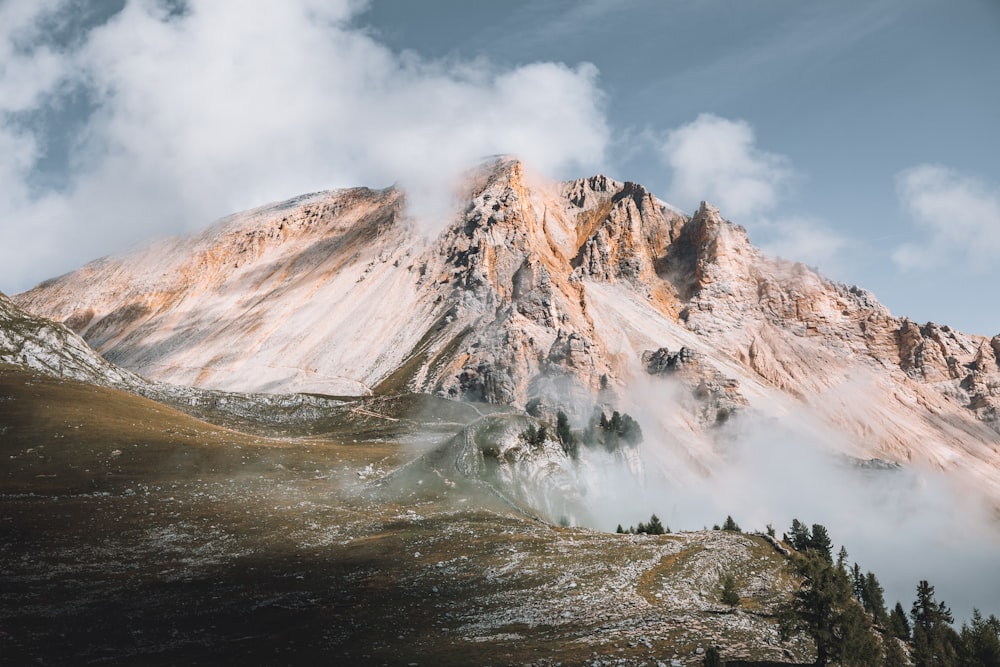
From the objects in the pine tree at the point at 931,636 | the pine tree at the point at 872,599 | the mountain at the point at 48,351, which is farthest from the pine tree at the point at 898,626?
the mountain at the point at 48,351

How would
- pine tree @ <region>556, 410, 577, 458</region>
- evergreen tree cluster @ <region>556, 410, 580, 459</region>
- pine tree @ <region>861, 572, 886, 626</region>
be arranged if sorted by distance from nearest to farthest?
pine tree @ <region>861, 572, 886, 626</region> < evergreen tree cluster @ <region>556, 410, 580, 459</region> < pine tree @ <region>556, 410, 577, 458</region>

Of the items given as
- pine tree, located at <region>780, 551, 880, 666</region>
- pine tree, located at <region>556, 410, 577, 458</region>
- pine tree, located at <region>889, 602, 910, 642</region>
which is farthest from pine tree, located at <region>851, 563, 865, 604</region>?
pine tree, located at <region>780, 551, 880, 666</region>

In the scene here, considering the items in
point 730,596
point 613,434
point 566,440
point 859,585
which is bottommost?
point 730,596

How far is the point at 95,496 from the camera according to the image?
260ft

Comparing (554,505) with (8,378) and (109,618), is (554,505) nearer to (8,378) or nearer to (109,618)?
(109,618)

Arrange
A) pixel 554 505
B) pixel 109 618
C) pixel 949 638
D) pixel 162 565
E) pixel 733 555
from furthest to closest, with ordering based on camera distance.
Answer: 1. pixel 554 505
2. pixel 949 638
3. pixel 733 555
4. pixel 162 565
5. pixel 109 618

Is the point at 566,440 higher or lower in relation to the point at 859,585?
higher

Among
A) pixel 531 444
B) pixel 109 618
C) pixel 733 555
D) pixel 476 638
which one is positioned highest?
pixel 531 444

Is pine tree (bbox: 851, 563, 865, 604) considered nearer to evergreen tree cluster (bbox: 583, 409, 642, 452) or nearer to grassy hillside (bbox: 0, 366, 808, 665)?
evergreen tree cluster (bbox: 583, 409, 642, 452)

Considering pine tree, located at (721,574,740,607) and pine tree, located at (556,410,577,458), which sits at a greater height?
pine tree, located at (556,410,577,458)

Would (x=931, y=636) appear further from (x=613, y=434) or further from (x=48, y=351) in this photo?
(x=48, y=351)

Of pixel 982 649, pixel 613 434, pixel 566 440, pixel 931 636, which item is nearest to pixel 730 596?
pixel 982 649

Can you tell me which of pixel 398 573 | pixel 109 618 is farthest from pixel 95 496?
pixel 398 573

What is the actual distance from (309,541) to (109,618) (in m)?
23.7
